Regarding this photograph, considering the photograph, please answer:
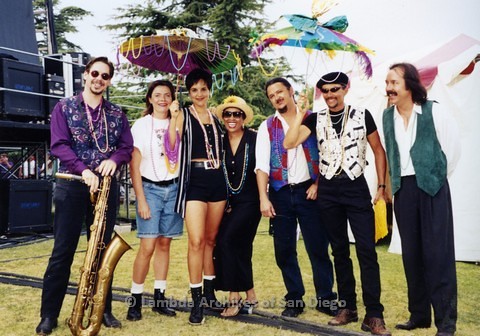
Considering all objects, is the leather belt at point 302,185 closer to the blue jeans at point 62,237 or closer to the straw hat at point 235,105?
the straw hat at point 235,105

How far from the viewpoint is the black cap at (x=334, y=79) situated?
3.70 m

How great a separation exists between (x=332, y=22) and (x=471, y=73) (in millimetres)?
3919

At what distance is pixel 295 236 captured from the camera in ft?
13.2

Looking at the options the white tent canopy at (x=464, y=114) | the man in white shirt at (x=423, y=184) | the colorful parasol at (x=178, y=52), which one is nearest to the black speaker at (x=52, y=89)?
the colorful parasol at (x=178, y=52)

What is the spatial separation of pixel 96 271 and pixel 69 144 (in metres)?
0.95

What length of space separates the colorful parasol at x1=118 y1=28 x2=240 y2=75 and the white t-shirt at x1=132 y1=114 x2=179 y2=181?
0.61 meters

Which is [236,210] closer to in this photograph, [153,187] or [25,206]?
[153,187]

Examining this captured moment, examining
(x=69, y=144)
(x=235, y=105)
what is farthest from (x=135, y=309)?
(x=235, y=105)

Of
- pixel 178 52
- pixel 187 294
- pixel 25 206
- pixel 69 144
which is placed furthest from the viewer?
pixel 25 206

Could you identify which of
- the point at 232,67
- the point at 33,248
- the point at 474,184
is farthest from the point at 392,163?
the point at 33,248

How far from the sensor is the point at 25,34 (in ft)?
34.1

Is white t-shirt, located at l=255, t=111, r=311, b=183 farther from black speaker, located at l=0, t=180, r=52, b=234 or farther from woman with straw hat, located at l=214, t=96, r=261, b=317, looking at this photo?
black speaker, located at l=0, t=180, r=52, b=234

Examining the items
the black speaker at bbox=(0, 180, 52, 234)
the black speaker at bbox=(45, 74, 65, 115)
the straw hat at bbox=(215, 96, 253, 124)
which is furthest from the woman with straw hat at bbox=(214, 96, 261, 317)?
the black speaker at bbox=(45, 74, 65, 115)

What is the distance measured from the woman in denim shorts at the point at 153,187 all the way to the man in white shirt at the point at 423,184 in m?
1.72
